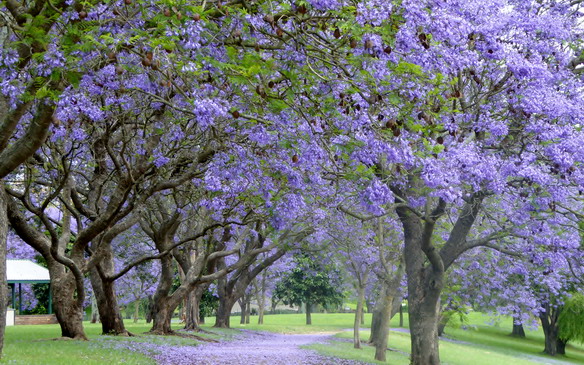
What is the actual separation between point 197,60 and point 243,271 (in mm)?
26686

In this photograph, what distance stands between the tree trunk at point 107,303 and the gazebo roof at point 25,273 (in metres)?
15.1

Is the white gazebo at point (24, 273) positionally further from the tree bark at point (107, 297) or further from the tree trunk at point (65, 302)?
the tree trunk at point (65, 302)

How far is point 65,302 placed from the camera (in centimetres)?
1631

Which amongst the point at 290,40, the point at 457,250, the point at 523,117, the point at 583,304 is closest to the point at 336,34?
the point at 290,40

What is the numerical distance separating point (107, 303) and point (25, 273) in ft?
57.1

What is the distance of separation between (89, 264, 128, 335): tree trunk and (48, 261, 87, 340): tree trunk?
1.61 metres

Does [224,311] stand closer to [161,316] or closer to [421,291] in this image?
[161,316]

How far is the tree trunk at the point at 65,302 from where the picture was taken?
16.3 metres

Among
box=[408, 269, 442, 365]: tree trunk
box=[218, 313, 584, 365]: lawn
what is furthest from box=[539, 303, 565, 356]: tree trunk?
box=[408, 269, 442, 365]: tree trunk

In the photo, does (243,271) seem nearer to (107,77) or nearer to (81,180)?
(81,180)

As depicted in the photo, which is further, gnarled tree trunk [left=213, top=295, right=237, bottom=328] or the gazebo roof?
gnarled tree trunk [left=213, top=295, right=237, bottom=328]

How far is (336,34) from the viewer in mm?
6848

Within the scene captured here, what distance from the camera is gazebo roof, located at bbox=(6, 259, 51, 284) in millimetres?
33281

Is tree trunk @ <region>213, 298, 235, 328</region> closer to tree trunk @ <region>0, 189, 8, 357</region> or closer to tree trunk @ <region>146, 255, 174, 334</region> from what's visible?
tree trunk @ <region>146, 255, 174, 334</region>
